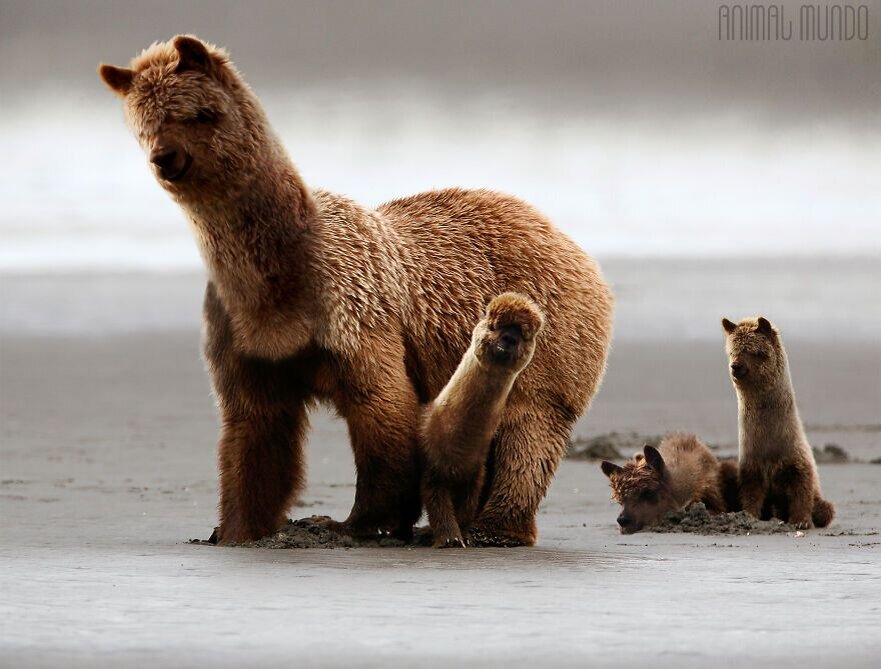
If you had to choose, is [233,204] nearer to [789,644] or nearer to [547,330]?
[547,330]

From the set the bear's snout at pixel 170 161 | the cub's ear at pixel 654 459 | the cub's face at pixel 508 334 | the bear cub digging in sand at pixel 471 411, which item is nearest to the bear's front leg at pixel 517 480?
the bear cub digging in sand at pixel 471 411

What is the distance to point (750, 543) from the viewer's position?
11352 mm

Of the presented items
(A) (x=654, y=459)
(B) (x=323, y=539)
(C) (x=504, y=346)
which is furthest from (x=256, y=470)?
(A) (x=654, y=459)

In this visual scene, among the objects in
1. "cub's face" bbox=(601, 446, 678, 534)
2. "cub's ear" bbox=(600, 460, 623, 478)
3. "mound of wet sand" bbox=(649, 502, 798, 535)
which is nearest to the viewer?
"mound of wet sand" bbox=(649, 502, 798, 535)

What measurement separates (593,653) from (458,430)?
3.56 meters

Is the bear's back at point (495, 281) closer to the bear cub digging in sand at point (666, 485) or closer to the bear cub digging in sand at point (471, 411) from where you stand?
the bear cub digging in sand at point (471, 411)

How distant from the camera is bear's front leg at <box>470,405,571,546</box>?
432 inches

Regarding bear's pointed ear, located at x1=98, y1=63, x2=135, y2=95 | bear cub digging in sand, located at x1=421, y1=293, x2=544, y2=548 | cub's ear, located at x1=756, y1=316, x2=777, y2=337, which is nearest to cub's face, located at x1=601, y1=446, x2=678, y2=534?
cub's ear, located at x1=756, y1=316, x2=777, y2=337

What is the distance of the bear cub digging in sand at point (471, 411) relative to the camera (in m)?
10.2

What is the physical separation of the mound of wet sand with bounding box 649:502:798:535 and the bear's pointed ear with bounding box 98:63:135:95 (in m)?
4.94

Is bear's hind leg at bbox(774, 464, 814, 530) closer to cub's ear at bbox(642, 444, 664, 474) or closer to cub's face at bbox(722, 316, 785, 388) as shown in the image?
cub's face at bbox(722, 316, 785, 388)

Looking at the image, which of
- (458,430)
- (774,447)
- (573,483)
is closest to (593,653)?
(458,430)

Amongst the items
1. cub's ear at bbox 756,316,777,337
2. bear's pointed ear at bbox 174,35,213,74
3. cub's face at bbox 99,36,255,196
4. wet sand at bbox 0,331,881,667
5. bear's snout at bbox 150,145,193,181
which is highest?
bear's pointed ear at bbox 174,35,213,74

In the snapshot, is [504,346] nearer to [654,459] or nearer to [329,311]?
[329,311]
